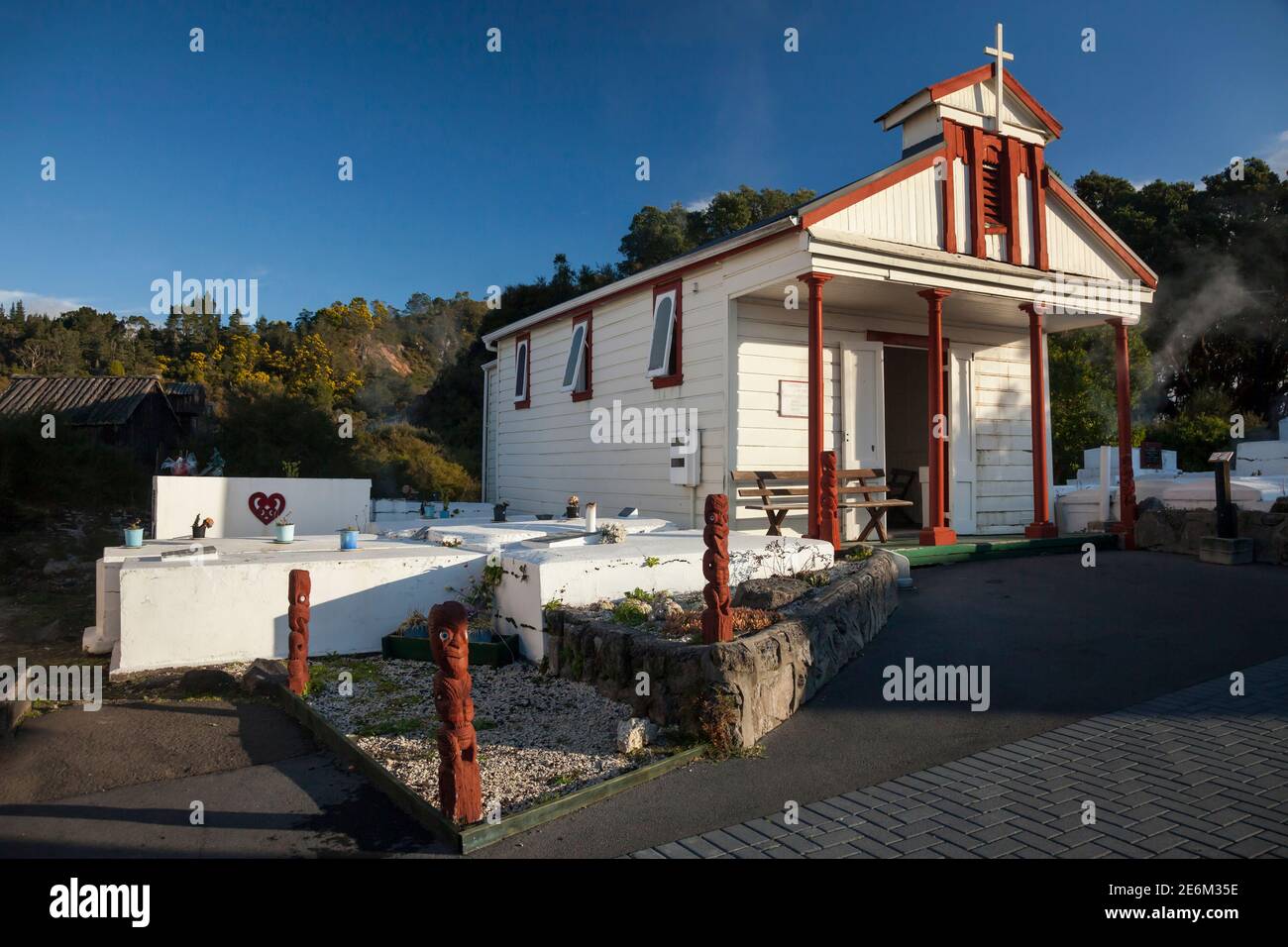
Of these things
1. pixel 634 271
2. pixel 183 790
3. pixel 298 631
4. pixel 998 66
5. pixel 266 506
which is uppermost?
pixel 634 271

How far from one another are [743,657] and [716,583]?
467mm

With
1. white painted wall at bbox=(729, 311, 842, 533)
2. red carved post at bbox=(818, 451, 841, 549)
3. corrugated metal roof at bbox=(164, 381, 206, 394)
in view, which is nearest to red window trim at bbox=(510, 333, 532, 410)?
white painted wall at bbox=(729, 311, 842, 533)

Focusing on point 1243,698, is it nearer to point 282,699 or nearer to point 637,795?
point 637,795

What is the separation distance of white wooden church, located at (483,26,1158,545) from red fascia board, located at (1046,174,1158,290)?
0.09 ft

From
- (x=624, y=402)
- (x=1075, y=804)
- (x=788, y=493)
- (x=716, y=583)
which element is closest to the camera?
(x=1075, y=804)

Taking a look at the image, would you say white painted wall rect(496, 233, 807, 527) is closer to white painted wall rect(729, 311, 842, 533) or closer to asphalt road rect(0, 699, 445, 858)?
white painted wall rect(729, 311, 842, 533)

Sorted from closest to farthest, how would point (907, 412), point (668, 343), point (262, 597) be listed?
point (262, 597) < point (668, 343) < point (907, 412)

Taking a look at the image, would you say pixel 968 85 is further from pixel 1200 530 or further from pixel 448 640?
pixel 448 640

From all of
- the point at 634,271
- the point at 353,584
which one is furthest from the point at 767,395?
the point at 634,271

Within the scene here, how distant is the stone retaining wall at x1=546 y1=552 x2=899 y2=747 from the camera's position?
15.1 ft

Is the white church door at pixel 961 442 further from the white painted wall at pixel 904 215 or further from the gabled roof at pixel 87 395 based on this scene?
the gabled roof at pixel 87 395

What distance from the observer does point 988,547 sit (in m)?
10.1

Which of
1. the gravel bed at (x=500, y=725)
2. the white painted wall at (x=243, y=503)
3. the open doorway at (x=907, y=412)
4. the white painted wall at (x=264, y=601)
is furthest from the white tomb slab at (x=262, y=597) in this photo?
the open doorway at (x=907, y=412)

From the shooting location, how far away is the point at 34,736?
5.14 meters
